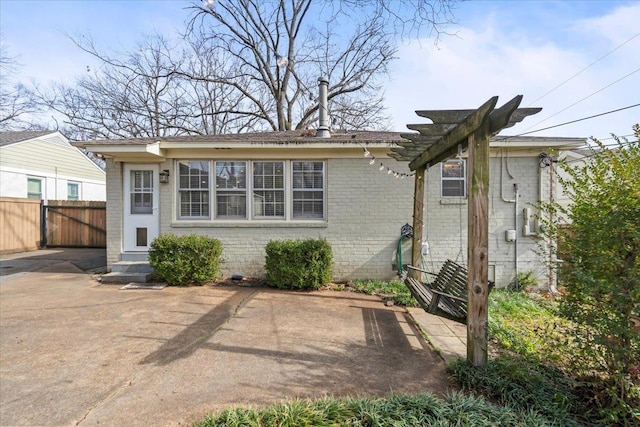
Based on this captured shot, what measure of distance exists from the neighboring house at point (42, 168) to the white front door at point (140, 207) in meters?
8.79

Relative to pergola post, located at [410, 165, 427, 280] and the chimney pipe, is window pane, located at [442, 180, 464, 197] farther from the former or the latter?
the chimney pipe

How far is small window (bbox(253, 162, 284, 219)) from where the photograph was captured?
7449mm

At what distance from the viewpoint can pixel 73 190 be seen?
16.3 metres

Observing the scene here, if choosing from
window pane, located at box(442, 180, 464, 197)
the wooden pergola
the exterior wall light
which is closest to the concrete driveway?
the wooden pergola

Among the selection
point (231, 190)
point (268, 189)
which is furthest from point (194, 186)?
point (268, 189)

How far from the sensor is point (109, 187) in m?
7.48

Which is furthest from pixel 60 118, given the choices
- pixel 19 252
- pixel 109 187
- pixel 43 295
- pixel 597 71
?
pixel 597 71

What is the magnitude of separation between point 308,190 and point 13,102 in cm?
2239

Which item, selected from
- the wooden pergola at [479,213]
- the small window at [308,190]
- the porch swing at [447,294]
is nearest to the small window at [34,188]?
the small window at [308,190]

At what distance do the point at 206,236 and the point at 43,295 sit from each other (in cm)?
303

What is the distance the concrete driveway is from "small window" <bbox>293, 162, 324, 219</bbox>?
2.19m

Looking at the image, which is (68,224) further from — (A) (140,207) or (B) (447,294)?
(B) (447,294)

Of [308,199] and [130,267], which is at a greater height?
[308,199]

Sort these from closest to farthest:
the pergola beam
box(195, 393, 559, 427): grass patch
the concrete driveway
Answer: box(195, 393, 559, 427): grass patch < the concrete driveway < the pergola beam
